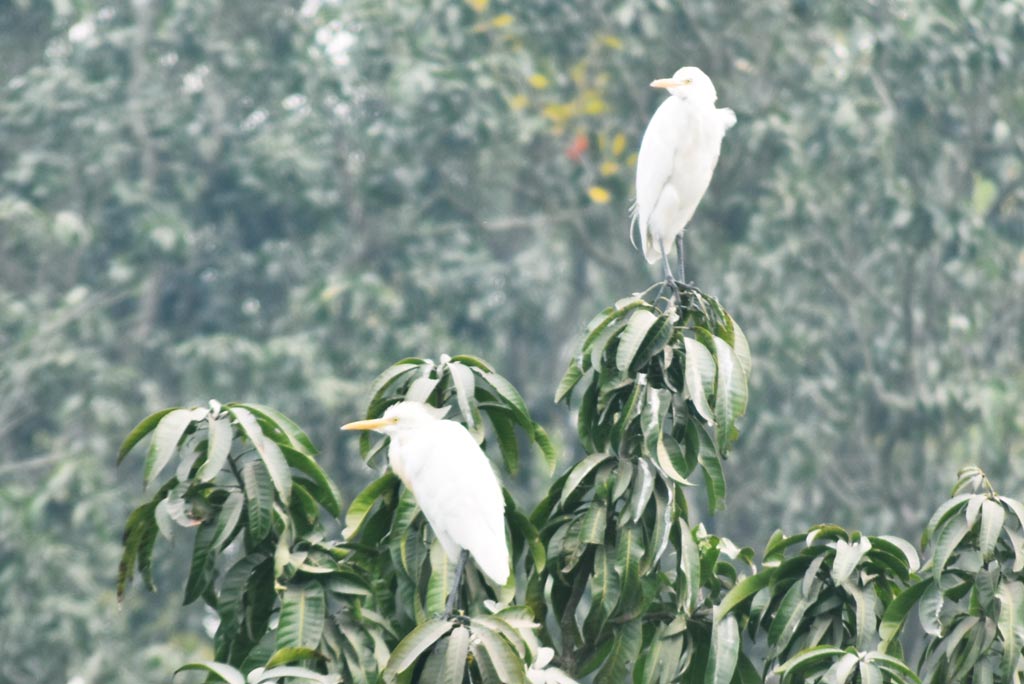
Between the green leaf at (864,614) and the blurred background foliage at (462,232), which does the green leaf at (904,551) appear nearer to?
the green leaf at (864,614)

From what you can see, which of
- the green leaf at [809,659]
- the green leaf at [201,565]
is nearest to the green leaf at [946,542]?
the green leaf at [809,659]

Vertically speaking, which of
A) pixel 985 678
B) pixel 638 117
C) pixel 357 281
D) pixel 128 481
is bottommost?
pixel 128 481

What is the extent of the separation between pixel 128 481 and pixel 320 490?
5.08 metres

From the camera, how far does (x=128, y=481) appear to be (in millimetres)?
7656

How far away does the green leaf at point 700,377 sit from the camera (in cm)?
263

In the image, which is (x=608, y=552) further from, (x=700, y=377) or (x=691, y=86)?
(x=691, y=86)

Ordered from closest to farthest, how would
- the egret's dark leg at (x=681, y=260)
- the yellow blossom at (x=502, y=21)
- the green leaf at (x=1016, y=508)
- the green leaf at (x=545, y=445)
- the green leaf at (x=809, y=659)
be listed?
the green leaf at (x=809, y=659)
the green leaf at (x=1016, y=508)
the green leaf at (x=545, y=445)
the egret's dark leg at (x=681, y=260)
the yellow blossom at (x=502, y=21)

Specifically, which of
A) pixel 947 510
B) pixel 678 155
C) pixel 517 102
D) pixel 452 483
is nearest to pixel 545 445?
pixel 452 483

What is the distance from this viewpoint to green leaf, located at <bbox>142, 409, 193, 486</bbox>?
2521mm

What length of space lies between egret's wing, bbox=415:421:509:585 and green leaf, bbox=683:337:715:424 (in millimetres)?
395

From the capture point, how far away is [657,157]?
4105 millimetres

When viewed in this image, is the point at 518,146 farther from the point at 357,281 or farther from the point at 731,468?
the point at 731,468

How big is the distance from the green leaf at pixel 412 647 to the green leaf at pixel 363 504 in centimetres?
58

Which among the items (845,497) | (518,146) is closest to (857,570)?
(845,497)
